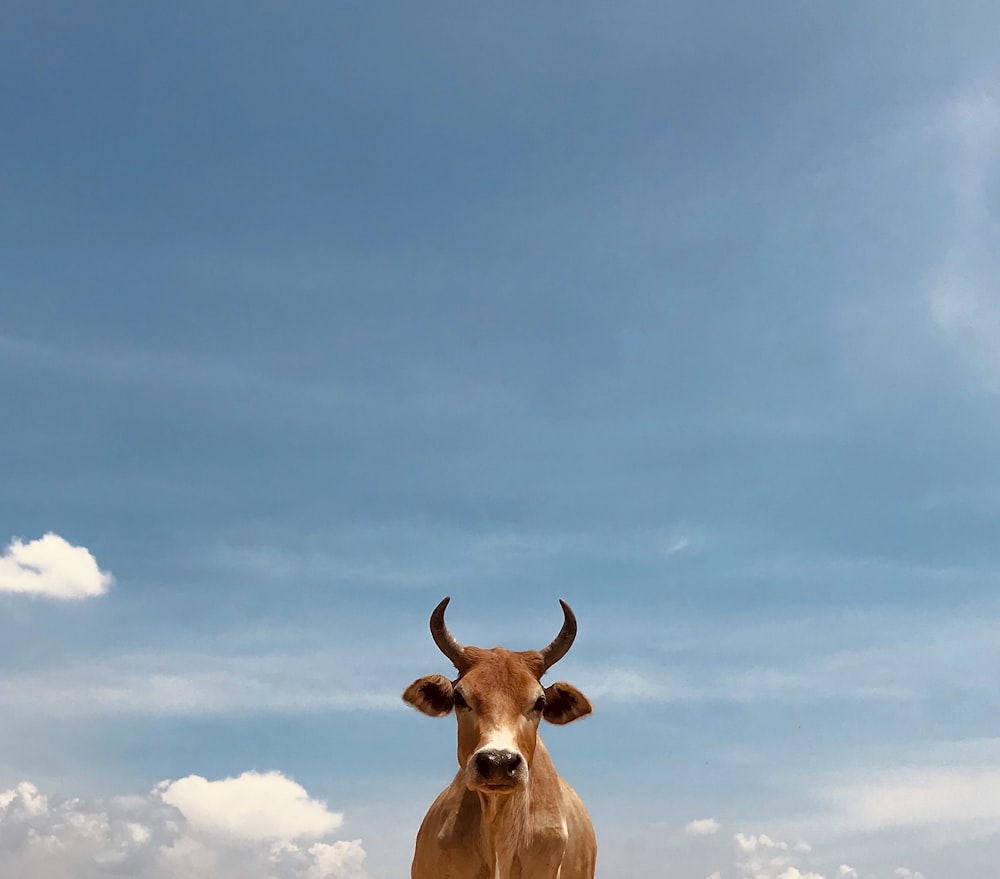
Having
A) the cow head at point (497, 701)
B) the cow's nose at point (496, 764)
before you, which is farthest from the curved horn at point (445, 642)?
the cow's nose at point (496, 764)

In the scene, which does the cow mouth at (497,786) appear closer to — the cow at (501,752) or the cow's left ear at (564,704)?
the cow at (501,752)

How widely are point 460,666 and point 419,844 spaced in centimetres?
277

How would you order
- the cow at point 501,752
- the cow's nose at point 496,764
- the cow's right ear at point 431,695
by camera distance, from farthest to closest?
the cow's right ear at point 431,695
the cow at point 501,752
the cow's nose at point 496,764

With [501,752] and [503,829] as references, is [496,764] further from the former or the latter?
[503,829]

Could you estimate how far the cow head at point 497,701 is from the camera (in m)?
13.4

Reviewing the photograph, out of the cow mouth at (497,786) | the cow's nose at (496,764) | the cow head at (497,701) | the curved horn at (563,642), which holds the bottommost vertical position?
the cow mouth at (497,786)

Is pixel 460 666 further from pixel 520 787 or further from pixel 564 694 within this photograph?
pixel 520 787

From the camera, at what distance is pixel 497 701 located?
14500 mm

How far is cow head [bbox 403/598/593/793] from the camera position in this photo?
1339cm

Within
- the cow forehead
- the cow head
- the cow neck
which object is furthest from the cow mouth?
the cow forehead

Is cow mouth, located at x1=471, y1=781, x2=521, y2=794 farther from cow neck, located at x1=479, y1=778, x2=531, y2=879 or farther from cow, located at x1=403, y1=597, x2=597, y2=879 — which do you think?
cow neck, located at x1=479, y1=778, x2=531, y2=879

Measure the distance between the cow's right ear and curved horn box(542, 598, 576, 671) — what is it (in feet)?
4.37

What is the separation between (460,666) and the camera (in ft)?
51.6

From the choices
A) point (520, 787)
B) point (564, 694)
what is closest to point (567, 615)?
point (564, 694)
